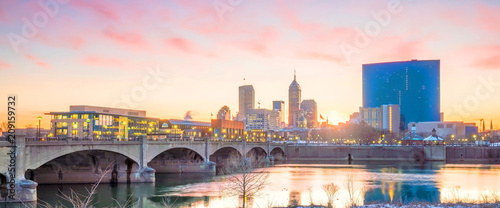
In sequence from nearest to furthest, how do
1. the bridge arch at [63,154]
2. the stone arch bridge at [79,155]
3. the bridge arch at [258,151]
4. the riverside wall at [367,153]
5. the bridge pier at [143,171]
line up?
the stone arch bridge at [79,155], the bridge arch at [63,154], the bridge pier at [143,171], the bridge arch at [258,151], the riverside wall at [367,153]

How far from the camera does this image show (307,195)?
59906 mm

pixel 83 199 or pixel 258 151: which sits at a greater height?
pixel 258 151

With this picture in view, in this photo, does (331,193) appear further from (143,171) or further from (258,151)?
(258,151)

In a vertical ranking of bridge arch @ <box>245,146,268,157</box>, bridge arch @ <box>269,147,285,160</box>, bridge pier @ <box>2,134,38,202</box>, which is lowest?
bridge arch @ <box>269,147,285,160</box>

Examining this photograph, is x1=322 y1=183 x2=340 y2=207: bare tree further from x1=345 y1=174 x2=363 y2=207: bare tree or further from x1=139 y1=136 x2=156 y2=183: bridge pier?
x1=139 y1=136 x2=156 y2=183: bridge pier

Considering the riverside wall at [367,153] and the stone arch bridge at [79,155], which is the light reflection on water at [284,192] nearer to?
the stone arch bridge at [79,155]

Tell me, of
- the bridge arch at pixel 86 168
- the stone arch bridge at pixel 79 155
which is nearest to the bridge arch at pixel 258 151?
the stone arch bridge at pixel 79 155

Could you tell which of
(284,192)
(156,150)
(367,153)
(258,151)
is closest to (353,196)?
(284,192)

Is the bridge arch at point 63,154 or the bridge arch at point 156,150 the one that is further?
the bridge arch at point 156,150

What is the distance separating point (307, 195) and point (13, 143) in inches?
1313

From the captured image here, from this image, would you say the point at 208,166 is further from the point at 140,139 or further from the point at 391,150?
the point at 391,150

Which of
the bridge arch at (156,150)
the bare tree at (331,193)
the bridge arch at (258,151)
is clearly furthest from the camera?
the bridge arch at (258,151)

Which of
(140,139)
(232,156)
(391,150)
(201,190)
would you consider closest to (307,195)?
(201,190)

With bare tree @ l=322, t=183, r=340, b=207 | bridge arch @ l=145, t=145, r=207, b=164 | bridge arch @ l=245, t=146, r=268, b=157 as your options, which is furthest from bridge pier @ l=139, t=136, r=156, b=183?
bridge arch @ l=245, t=146, r=268, b=157
